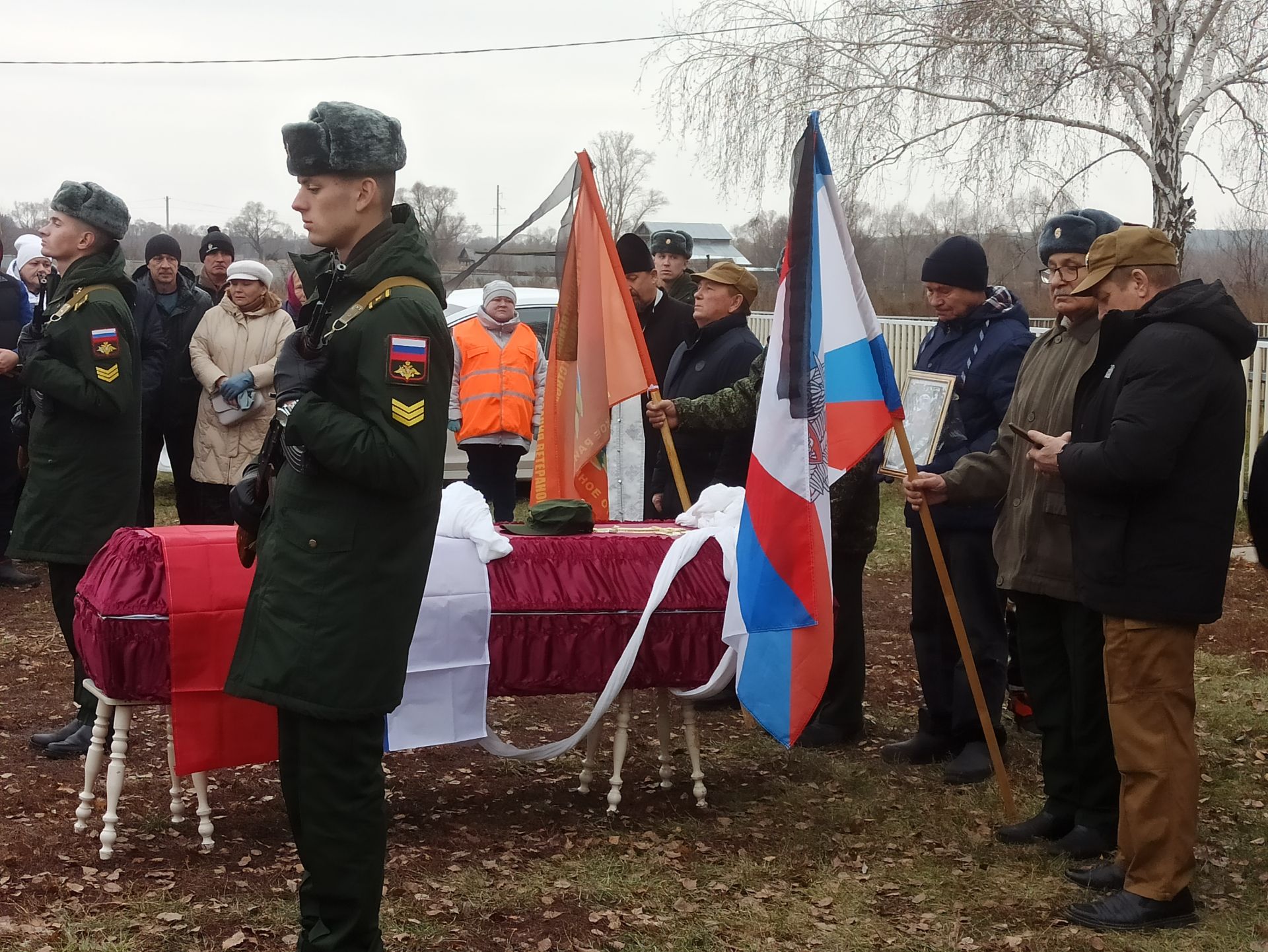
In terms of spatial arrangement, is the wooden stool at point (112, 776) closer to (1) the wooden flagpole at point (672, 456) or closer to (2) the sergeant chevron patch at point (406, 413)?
(2) the sergeant chevron patch at point (406, 413)

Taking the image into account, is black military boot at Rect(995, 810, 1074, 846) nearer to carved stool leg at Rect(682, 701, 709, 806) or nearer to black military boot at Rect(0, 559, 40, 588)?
carved stool leg at Rect(682, 701, 709, 806)

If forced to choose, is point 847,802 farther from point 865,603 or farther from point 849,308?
point 865,603

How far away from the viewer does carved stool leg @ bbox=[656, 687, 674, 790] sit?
5297mm

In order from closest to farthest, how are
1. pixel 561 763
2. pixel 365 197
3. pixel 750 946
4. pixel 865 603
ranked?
pixel 365 197 < pixel 750 946 < pixel 561 763 < pixel 865 603

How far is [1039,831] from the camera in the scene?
190 inches

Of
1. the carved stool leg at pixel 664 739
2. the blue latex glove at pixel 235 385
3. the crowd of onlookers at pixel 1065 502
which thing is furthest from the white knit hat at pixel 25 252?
the carved stool leg at pixel 664 739

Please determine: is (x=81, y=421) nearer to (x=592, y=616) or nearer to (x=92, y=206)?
(x=92, y=206)

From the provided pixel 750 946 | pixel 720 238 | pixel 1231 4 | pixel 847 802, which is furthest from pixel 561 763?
pixel 720 238

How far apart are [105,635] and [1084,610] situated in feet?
10.2

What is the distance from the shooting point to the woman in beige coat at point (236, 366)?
27.0 ft

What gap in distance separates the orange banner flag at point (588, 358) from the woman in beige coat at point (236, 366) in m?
2.62

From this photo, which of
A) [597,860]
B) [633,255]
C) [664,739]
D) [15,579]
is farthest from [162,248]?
[597,860]

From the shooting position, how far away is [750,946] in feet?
13.1

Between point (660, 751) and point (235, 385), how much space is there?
3982 mm
